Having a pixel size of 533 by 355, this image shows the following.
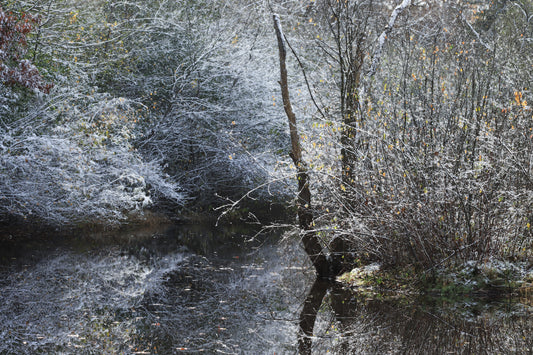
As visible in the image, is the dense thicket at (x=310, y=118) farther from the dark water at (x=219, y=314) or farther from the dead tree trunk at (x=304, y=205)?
the dark water at (x=219, y=314)

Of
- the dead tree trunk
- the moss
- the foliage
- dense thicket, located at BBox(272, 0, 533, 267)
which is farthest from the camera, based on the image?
the foliage

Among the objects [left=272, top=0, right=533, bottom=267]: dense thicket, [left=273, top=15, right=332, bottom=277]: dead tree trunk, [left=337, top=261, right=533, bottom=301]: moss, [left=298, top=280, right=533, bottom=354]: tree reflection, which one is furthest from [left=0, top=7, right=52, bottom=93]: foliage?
[left=337, top=261, right=533, bottom=301]: moss

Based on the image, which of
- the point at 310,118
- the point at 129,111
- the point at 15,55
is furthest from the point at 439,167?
the point at 129,111

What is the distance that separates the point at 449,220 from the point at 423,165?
73cm

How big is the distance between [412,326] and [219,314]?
2.00m

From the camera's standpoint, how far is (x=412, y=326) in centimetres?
549

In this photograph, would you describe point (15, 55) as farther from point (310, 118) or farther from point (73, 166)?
point (310, 118)

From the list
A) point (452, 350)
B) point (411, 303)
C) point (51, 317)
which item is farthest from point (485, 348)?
point (51, 317)

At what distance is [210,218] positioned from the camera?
1869 cm

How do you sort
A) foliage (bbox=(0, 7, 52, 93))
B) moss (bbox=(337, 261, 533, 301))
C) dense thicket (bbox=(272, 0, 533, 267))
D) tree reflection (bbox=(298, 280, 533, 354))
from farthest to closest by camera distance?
foliage (bbox=(0, 7, 52, 93)) < moss (bbox=(337, 261, 533, 301)) < dense thicket (bbox=(272, 0, 533, 267)) < tree reflection (bbox=(298, 280, 533, 354))

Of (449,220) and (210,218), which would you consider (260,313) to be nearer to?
(449,220)

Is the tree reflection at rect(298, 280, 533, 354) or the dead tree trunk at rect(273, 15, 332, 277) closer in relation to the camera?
the tree reflection at rect(298, 280, 533, 354)

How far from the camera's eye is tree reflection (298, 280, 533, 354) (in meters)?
4.80

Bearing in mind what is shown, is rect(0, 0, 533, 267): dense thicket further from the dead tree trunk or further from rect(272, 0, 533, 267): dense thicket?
the dead tree trunk
